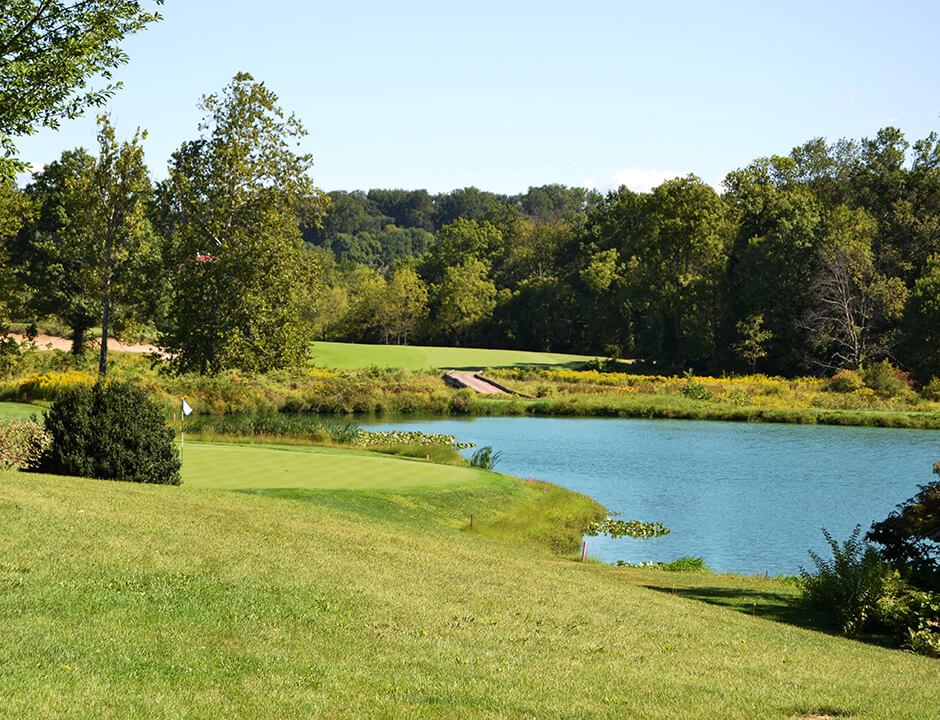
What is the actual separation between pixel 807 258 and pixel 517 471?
168 feet

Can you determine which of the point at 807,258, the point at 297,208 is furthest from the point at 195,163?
the point at 807,258

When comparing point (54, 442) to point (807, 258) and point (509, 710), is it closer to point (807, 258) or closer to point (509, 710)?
point (509, 710)

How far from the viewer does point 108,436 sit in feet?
67.1

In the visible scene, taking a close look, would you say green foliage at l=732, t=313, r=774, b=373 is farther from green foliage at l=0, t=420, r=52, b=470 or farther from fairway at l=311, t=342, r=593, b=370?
green foliage at l=0, t=420, r=52, b=470

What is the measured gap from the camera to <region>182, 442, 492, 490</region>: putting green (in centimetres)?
2400

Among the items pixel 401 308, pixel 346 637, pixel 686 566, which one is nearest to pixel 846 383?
pixel 686 566

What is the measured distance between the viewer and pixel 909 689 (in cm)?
1021

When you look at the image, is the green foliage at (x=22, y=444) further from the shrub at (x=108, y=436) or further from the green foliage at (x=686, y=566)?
the green foliage at (x=686, y=566)

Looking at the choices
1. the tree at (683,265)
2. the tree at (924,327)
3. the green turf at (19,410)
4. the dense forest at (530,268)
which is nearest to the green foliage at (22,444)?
the green turf at (19,410)

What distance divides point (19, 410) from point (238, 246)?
10.9 meters

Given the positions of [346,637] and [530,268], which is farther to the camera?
[530,268]

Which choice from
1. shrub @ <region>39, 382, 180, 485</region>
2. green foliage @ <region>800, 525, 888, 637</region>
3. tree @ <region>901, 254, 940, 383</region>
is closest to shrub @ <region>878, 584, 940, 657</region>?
green foliage @ <region>800, 525, 888, 637</region>

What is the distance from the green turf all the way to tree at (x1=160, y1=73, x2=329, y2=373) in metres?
5.81

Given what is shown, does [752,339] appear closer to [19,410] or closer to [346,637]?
[19,410]
